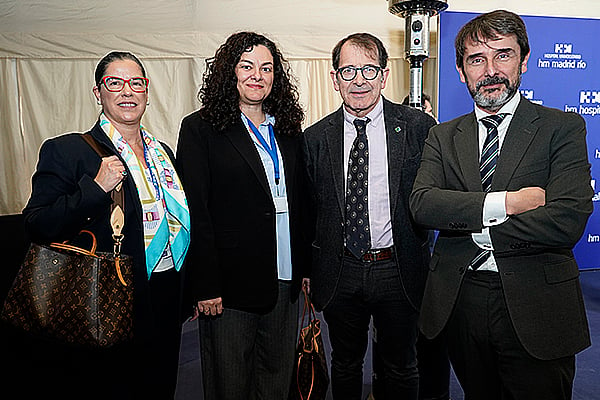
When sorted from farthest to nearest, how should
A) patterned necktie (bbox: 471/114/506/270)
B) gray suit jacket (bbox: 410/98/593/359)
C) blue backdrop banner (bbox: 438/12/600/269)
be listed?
blue backdrop banner (bbox: 438/12/600/269)
patterned necktie (bbox: 471/114/506/270)
gray suit jacket (bbox: 410/98/593/359)

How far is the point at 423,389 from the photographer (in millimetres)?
2645

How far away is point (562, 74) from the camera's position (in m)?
4.91

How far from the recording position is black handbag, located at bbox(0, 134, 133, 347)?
1.77 meters

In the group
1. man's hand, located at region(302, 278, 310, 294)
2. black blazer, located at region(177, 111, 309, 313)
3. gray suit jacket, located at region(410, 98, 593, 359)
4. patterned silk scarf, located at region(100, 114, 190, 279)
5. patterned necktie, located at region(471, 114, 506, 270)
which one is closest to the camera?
gray suit jacket, located at region(410, 98, 593, 359)

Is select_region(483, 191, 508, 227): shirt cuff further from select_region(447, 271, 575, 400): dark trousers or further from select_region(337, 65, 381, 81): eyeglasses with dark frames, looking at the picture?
→ select_region(337, 65, 381, 81): eyeglasses with dark frames

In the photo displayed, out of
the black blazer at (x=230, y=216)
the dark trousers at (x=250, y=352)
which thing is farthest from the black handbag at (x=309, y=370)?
the black blazer at (x=230, y=216)

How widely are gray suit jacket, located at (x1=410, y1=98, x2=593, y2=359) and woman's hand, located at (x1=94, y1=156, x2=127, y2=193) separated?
106 cm

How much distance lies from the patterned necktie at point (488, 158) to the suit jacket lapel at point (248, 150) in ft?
2.68

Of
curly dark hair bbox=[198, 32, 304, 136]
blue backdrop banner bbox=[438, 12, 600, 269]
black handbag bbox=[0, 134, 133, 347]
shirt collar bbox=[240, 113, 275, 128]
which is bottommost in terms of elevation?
black handbag bbox=[0, 134, 133, 347]

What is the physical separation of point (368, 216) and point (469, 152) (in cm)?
53

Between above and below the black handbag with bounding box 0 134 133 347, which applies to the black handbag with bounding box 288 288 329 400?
below

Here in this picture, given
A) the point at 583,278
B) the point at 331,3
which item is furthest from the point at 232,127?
the point at 583,278

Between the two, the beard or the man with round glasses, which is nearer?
the beard

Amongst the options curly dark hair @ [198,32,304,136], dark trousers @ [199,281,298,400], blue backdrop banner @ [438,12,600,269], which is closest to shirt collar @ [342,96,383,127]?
curly dark hair @ [198,32,304,136]
